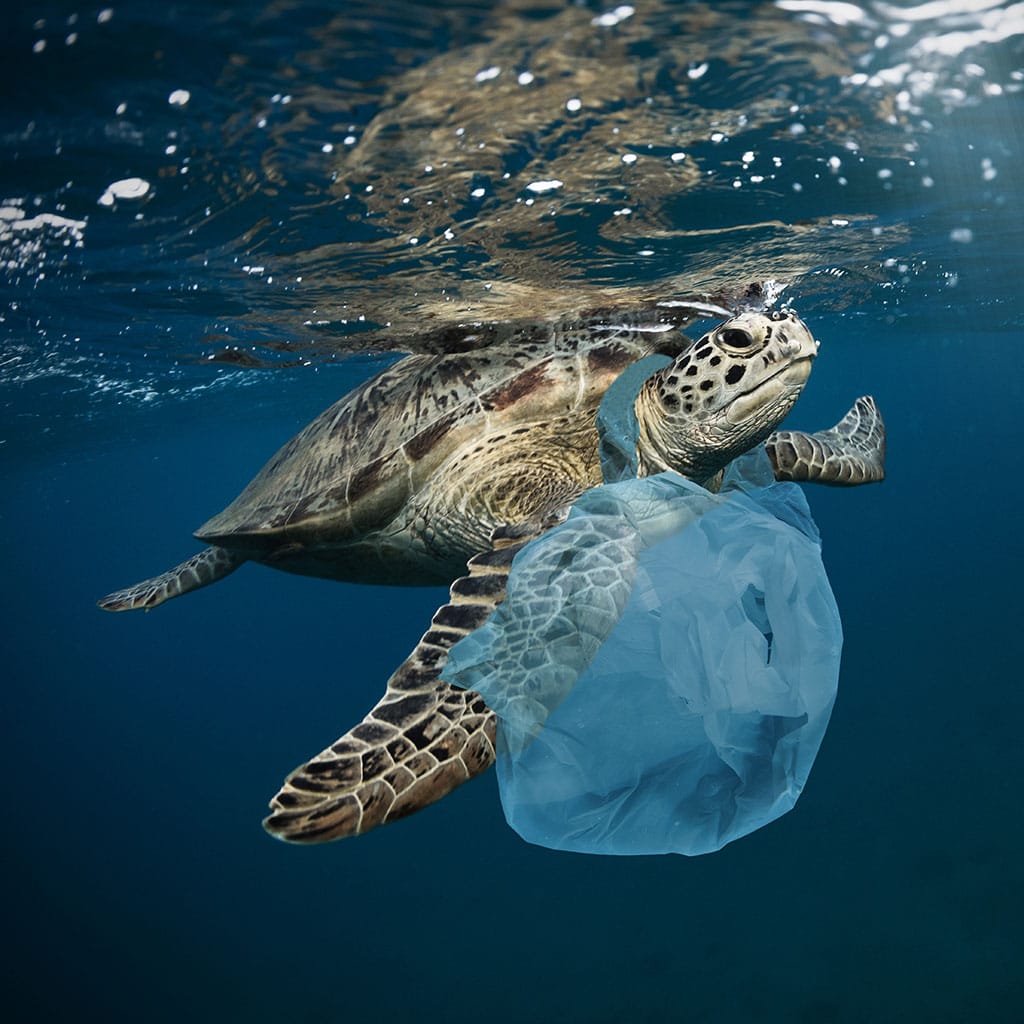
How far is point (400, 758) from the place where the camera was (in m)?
2.13

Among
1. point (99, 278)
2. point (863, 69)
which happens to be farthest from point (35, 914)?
point (863, 69)

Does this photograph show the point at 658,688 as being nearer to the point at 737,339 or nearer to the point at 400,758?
the point at 400,758

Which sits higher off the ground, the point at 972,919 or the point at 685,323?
the point at 685,323

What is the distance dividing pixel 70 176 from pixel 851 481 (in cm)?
541

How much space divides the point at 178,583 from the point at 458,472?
399 cm

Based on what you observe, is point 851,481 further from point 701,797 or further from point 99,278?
point 99,278

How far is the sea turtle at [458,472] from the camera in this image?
6.98 feet

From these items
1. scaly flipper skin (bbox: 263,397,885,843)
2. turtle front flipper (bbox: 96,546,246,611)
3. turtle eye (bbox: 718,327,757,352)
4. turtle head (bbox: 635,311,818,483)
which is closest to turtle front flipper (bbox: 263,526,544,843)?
scaly flipper skin (bbox: 263,397,885,843)

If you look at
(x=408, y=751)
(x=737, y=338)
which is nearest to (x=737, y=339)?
→ (x=737, y=338)

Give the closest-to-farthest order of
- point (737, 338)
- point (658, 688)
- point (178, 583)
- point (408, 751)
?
point (658, 688) < point (408, 751) < point (737, 338) < point (178, 583)

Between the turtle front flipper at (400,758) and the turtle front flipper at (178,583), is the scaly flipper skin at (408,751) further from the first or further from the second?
the turtle front flipper at (178,583)

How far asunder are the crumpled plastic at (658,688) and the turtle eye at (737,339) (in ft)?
3.21

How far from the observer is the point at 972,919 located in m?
7.24

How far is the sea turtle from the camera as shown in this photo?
213cm
